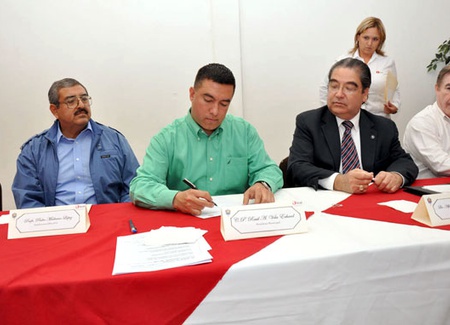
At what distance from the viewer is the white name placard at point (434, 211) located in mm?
1315

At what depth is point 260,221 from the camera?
125 cm

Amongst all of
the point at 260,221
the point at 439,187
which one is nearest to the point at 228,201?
the point at 260,221

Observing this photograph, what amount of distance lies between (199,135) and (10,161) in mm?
2764

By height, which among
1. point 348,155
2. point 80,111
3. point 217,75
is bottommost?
point 348,155

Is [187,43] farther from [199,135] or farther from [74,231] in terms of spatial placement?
[74,231]

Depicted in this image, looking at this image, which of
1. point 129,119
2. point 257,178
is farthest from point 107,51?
point 257,178

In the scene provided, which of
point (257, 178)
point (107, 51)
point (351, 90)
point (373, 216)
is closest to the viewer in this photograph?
point (373, 216)

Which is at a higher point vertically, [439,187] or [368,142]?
[368,142]

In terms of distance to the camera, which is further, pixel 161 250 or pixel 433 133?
pixel 433 133

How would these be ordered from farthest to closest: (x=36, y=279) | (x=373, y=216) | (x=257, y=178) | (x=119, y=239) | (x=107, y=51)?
(x=107, y=51)
(x=257, y=178)
(x=373, y=216)
(x=119, y=239)
(x=36, y=279)

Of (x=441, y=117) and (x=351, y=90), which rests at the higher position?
(x=351, y=90)

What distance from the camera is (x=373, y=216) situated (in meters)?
1.42

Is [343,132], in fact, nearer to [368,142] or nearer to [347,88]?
[368,142]

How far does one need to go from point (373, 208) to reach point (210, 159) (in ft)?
2.78
